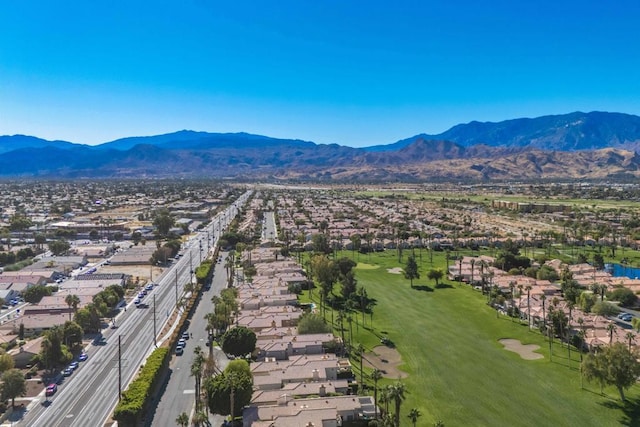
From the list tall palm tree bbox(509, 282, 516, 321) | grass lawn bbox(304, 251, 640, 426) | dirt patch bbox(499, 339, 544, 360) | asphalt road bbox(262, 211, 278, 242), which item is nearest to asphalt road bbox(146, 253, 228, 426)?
grass lawn bbox(304, 251, 640, 426)

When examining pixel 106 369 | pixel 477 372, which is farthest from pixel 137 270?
pixel 477 372

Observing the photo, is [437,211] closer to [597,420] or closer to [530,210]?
[530,210]

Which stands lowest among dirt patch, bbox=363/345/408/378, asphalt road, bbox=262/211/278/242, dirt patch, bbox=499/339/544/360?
dirt patch, bbox=499/339/544/360

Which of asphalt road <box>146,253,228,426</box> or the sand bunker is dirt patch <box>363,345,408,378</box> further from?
the sand bunker

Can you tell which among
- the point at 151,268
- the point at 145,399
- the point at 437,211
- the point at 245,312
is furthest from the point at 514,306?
the point at 437,211

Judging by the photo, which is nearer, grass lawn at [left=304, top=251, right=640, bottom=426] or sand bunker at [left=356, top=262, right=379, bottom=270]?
grass lawn at [left=304, top=251, right=640, bottom=426]
